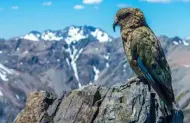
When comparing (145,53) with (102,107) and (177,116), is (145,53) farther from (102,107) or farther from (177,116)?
(177,116)

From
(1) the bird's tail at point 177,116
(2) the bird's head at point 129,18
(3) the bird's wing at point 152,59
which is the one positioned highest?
(2) the bird's head at point 129,18

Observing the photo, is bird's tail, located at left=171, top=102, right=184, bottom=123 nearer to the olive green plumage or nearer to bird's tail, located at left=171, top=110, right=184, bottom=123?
bird's tail, located at left=171, top=110, right=184, bottom=123

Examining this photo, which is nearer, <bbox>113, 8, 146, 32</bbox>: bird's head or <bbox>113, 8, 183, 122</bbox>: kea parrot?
<bbox>113, 8, 183, 122</bbox>: kea parrot

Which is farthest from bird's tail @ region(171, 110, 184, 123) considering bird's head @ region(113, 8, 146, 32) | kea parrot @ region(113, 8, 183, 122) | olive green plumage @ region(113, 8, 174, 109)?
bird's head @ region(113, 8, 146, 32)

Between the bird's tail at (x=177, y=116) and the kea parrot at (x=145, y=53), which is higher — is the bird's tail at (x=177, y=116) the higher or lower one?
the lower one

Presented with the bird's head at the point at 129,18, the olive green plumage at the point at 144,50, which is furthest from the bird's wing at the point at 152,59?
the bird's head at the point at 129,18

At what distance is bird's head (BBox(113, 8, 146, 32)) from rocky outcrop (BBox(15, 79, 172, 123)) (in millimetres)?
2241

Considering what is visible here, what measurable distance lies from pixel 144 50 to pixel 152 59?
46 cm

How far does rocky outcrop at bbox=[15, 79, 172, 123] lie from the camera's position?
17844mm

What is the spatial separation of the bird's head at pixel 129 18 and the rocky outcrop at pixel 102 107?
7.35 feet

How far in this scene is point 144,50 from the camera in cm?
1756

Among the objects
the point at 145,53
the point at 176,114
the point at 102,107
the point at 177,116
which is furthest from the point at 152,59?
the point at 177,116

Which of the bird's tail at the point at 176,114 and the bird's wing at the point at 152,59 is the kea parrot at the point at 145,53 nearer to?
the bird's wing at the point at 152,59

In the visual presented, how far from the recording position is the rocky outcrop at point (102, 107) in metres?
17.8
